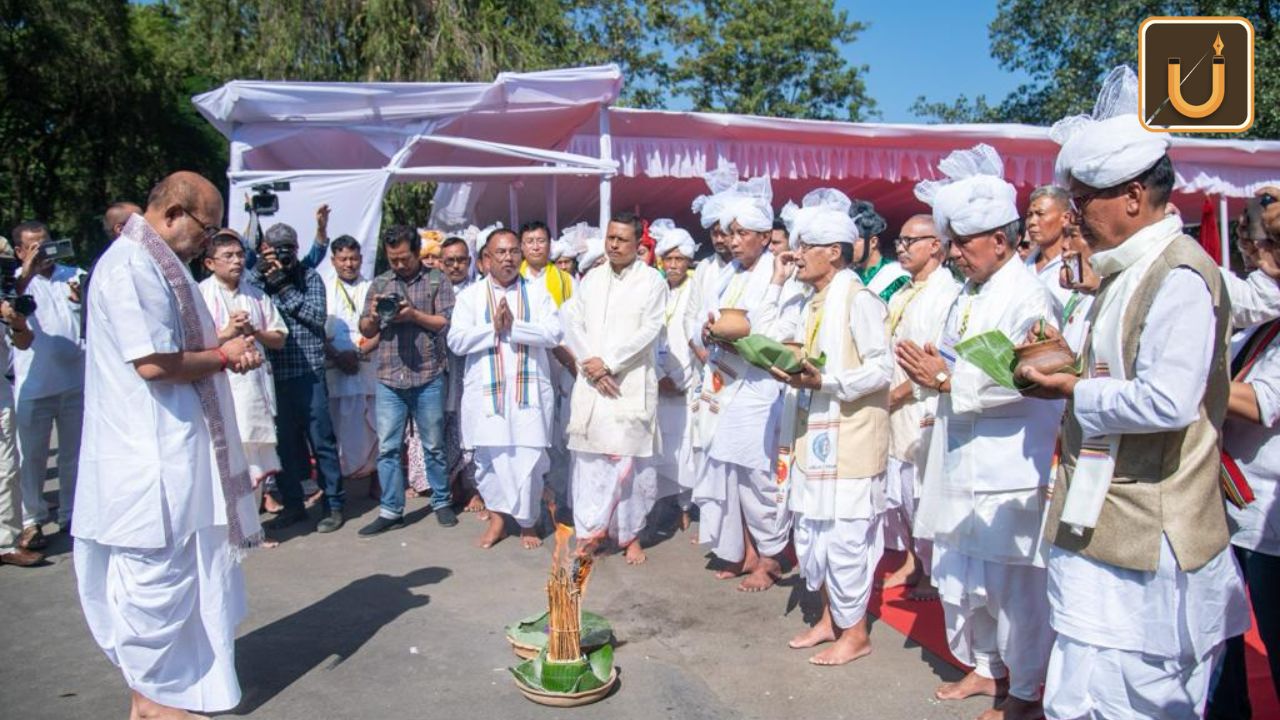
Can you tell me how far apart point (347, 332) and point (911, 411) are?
13.4 feet

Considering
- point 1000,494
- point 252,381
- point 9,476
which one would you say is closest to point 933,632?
point 1000,494

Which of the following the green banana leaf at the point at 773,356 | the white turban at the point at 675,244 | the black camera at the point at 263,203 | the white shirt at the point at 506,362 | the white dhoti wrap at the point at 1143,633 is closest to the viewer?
the white dhoti wrap at the point at 1143,633

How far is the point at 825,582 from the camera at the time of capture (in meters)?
4.59

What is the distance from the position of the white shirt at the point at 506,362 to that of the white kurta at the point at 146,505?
257 centimetres

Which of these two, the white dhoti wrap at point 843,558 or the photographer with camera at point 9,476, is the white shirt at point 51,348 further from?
the white dhoti wrap at point 843,558

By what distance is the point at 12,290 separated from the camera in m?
5.85

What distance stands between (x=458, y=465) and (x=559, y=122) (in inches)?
145

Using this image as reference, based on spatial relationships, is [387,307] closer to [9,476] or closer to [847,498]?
[9,476]

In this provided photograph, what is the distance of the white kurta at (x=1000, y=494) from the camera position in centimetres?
355

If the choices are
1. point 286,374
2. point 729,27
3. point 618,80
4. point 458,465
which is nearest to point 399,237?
point 286,374

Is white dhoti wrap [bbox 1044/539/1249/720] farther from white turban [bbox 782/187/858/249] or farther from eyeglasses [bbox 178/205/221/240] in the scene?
eyeglasses [bbox 178/205/221/240]

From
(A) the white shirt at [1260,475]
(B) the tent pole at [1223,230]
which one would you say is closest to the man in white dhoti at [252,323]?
(A) the white shirt at [1260,475]

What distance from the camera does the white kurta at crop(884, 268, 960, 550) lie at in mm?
4453

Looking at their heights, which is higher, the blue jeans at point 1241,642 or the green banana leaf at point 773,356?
the green banana leaf at point 773,356
